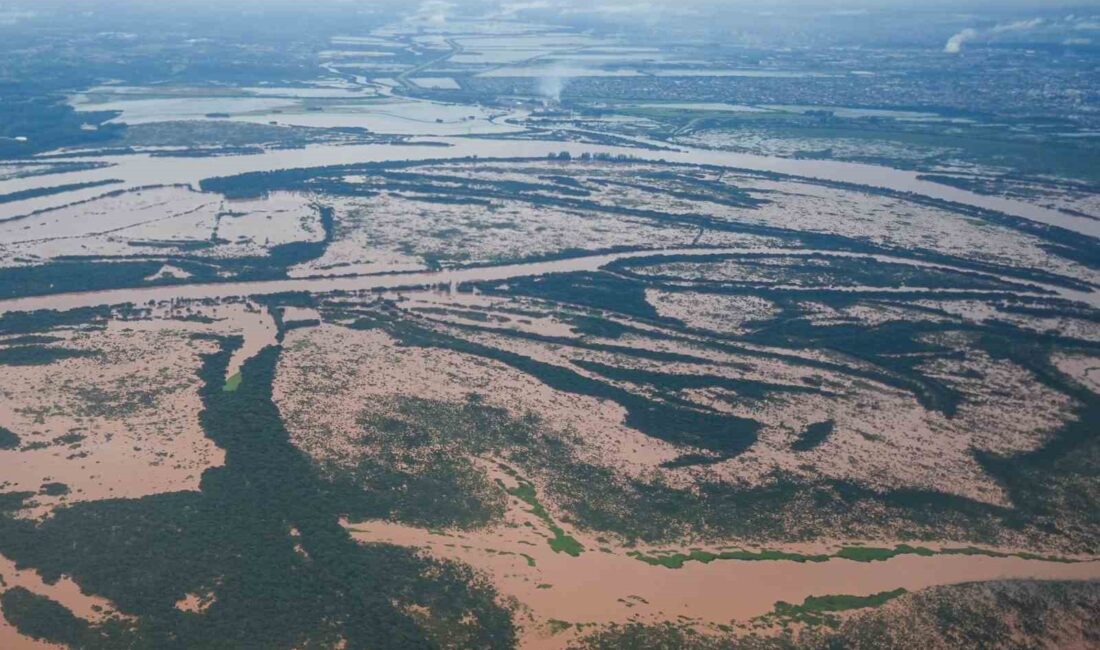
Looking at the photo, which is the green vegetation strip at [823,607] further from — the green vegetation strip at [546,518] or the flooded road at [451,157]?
the flooded road at [451,157]

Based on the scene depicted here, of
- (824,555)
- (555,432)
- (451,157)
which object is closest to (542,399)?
(555,432)

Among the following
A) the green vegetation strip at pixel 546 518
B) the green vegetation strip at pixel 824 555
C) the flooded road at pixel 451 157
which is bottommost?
the green vegetation strip at pixel 824 555

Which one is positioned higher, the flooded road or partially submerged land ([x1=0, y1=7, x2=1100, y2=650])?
the flooded road

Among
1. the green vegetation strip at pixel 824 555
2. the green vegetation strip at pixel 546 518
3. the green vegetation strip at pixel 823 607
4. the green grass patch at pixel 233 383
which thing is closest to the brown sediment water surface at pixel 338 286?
the green grass patch at pixel 233 383

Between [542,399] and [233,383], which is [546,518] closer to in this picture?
[542,399]

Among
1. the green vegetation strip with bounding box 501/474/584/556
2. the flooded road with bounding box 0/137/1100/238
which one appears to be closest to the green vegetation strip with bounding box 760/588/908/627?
the green vegetation strip with bounding box 501/474/584/556

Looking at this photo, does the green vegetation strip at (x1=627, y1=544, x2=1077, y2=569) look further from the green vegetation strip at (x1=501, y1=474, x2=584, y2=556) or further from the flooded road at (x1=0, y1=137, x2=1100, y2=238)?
the flooded road at (x1=0, y1=137, x2=1100, y2=238)
